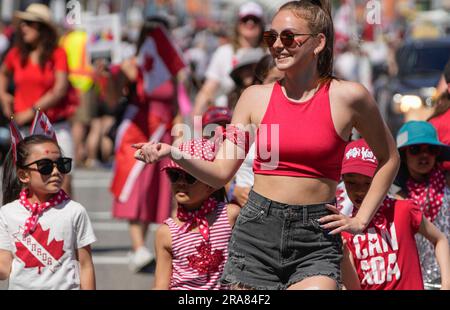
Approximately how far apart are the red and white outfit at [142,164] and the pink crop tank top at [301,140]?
4.69 metres

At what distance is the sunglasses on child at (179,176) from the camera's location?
206 inches

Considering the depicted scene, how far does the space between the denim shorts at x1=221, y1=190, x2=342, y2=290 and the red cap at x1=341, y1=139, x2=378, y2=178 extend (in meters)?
0.85

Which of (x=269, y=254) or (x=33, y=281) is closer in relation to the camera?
(x=269, y=254)

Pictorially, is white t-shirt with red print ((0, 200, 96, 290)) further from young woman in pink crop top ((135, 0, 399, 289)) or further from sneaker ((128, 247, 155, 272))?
sneaker ((128, 247, 155, 272))

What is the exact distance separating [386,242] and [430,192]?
0.91 m

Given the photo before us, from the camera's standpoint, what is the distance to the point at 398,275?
16.9 feet

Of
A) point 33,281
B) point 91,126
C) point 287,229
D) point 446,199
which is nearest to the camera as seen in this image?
point 287,229

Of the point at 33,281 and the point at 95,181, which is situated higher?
the point at 33,281

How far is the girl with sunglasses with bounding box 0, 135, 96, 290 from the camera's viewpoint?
509 centimetres

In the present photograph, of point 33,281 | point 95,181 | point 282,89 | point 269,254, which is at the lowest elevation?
point 95,181
